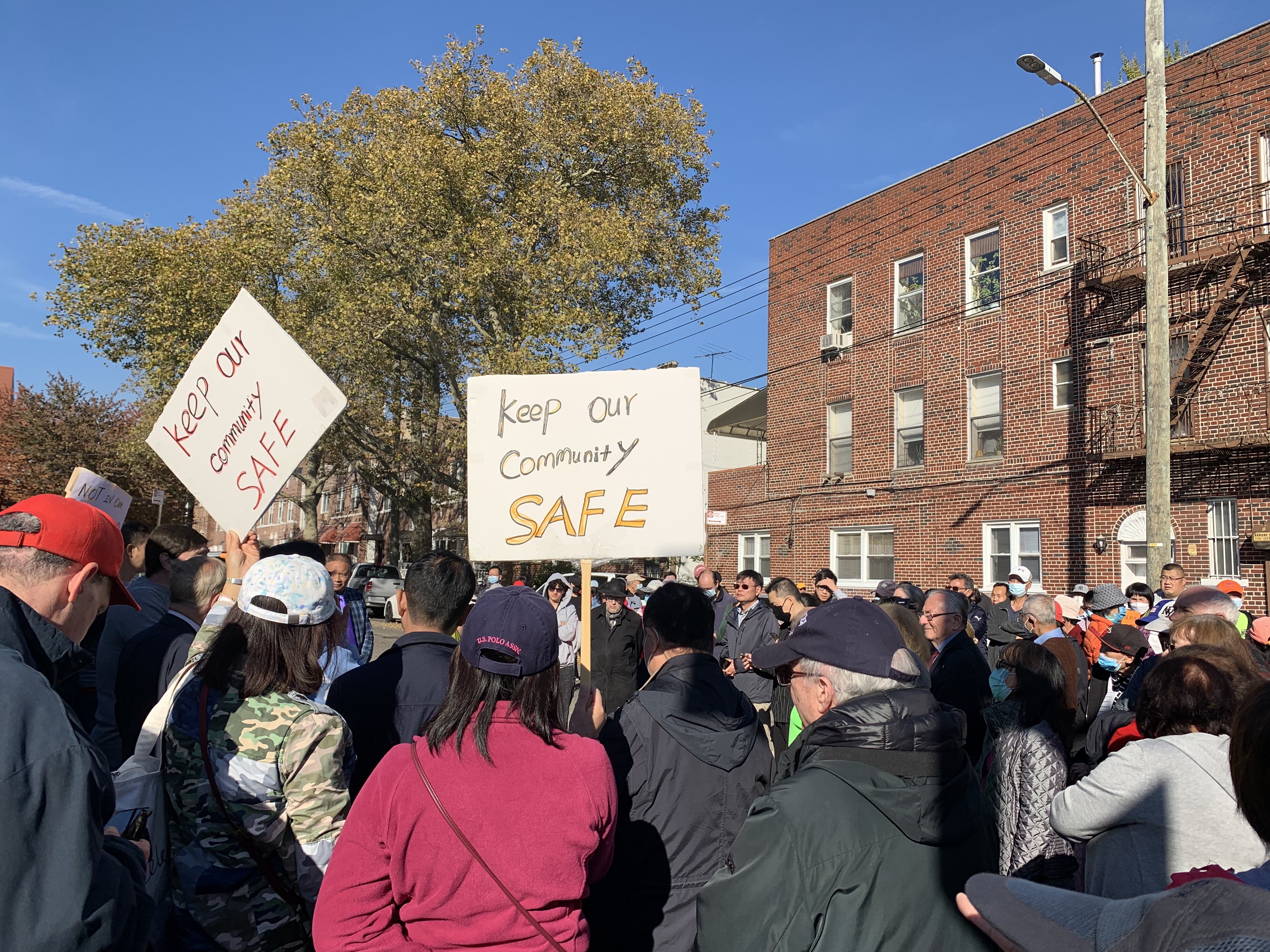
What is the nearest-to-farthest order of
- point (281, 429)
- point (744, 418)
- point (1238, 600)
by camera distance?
point (281, 429)
point (1238, 600)
point (744, 418)

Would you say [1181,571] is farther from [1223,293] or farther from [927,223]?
[927,223]

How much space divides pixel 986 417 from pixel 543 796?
18.3 m

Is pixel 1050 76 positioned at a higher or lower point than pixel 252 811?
higher

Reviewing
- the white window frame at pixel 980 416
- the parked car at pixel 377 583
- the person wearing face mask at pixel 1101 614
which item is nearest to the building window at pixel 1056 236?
the white window frame at pixel 980 416

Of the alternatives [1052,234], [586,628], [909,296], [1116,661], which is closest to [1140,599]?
[1116,661]

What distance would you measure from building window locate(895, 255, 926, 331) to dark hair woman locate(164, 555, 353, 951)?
766 inches

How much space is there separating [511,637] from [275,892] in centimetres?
101

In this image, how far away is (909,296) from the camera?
20.5 m

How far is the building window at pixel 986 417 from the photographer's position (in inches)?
726

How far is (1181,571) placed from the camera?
29.9ft

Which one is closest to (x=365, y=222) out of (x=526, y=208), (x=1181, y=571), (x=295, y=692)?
(x=526, y=208)

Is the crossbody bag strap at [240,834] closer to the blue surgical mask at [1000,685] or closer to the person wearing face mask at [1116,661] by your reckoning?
the blue surgical mask at [1000,685]

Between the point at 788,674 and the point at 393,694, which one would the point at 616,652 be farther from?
the point at 788,674

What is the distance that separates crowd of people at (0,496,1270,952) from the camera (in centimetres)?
154
